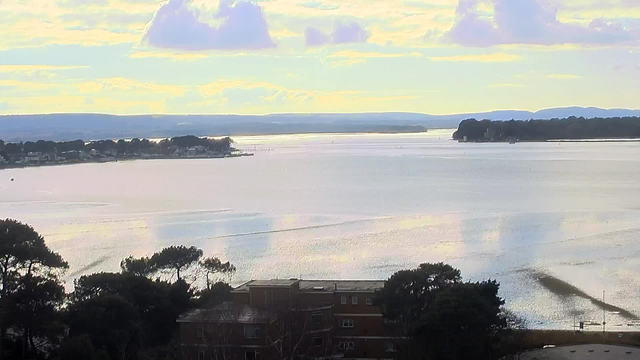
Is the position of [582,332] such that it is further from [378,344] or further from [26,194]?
[26,194]

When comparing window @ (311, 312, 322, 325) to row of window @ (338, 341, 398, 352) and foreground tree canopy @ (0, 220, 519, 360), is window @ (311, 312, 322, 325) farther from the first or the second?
foreground tree canopy @ (0, 220, 519, 360)

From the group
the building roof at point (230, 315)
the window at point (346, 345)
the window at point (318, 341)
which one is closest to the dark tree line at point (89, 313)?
the building roof at point (230, 315)

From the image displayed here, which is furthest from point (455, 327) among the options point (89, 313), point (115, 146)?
point (115, 146)

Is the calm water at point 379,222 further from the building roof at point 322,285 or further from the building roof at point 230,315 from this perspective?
the building roof at point 230,315

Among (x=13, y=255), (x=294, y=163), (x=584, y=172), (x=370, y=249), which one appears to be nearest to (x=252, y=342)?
(x=13, y=255)

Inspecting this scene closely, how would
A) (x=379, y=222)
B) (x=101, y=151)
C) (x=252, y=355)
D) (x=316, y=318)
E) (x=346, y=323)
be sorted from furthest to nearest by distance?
(x=101, y=151) → (x=379, y=222) → (x=346, y=323) → (x=316, y=318) → (x=252, y=355)

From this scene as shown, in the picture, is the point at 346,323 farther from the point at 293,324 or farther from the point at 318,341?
the point at 293,324

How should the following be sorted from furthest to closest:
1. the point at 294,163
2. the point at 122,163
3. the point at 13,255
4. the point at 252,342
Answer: the point at 122,163 → the point at 294,163 → the point at 13,255 → the point at 252,342
